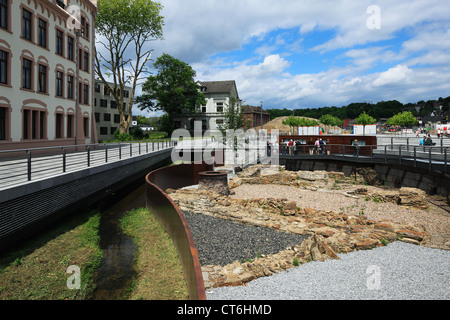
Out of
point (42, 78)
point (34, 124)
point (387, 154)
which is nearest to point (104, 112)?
point (42, 78)

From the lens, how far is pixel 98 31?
42.5 meters

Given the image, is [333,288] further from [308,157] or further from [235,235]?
[308,157]

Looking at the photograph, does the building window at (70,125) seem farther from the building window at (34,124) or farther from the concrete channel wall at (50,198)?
the concrete channel wall at (50,198)

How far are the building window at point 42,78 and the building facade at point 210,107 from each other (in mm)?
47850

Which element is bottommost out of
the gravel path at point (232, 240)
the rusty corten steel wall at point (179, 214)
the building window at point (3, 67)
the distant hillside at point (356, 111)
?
the gravel path at point (232, 240)

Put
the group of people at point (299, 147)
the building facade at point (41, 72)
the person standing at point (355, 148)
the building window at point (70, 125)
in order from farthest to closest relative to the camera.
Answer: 1. the group of people at point (299, 147)
2. the building window at point (70, 125)
3. the person standing at point (355, 148)
4. the building facade at point (41, 72)

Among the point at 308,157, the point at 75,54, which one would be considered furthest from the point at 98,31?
the point at 308,157

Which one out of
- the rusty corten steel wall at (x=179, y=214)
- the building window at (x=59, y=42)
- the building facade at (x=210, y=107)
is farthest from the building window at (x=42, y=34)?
the building facade at (x=210, y=107)

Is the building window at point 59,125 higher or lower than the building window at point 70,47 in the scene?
lower

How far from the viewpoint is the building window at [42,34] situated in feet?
73.8

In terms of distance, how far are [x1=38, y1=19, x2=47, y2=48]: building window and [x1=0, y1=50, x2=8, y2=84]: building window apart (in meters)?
4.19

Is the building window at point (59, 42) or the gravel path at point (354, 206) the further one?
the building window at point (59, 42)

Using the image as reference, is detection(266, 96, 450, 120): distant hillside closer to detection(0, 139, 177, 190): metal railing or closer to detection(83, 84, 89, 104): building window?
detection(83, 84, 89, 104): building window

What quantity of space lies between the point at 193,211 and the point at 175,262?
484 cm
